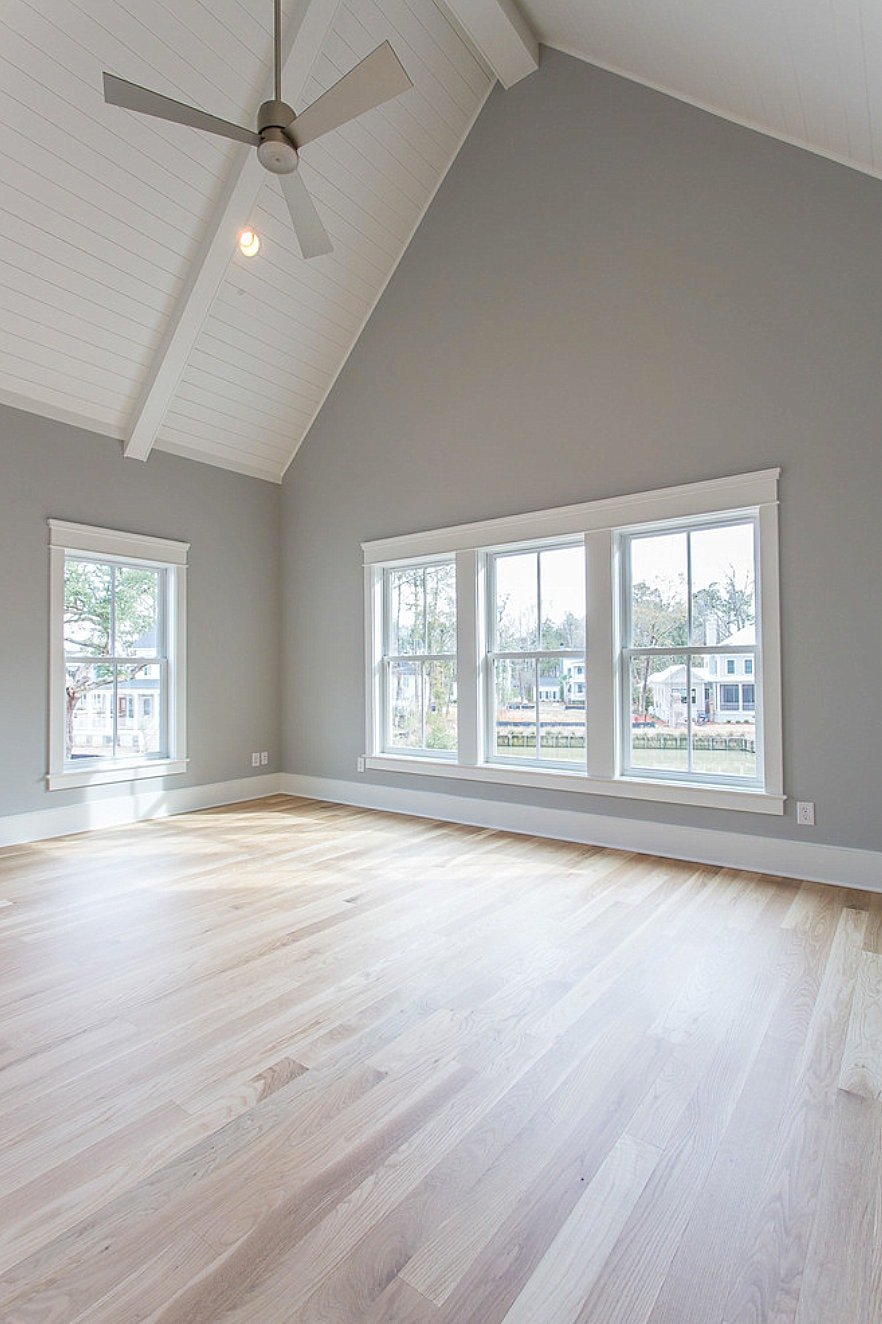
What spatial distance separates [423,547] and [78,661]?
2716 millimetres

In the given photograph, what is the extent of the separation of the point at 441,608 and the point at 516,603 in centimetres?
69

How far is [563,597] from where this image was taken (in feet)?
15.4

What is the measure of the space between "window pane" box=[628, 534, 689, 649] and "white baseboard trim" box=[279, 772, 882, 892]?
3.87 feet

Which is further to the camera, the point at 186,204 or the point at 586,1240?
the point at 186,204

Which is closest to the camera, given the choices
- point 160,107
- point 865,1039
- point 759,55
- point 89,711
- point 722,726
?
point 865,1039

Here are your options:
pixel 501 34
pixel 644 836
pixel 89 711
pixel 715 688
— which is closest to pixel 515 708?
pixel 644 836

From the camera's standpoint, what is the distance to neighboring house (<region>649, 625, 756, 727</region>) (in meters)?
3.94

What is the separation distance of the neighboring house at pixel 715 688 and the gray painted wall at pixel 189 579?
3.64 m

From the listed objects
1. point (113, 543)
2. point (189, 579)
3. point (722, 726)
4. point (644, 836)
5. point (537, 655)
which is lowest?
point (644, 836)

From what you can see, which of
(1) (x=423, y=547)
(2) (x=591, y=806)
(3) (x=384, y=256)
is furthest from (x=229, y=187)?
(2) (x=591, y=806)

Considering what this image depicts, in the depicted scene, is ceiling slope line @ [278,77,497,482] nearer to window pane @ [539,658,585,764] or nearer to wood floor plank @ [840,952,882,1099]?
window pane @ [539,658,585,764]

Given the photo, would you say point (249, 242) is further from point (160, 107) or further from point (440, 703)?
point (440, 703)

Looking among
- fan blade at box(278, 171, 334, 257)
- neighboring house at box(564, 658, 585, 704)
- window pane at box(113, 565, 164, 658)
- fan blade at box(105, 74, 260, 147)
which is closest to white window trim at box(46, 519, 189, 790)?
window pane at box(113, 565, 164, 658)

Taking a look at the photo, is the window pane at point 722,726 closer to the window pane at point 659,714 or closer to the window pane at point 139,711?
the window pane at point 659,714
